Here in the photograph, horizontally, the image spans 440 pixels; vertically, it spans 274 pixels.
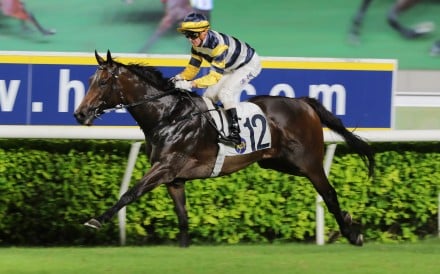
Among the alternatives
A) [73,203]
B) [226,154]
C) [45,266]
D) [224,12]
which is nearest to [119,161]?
[73,203]

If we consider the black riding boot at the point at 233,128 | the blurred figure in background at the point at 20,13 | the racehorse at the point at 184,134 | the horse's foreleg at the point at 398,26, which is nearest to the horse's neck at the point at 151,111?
the racehorse at the point at 184,134

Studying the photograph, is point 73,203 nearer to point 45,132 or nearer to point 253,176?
point 45,132

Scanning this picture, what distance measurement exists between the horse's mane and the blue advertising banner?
0.73m

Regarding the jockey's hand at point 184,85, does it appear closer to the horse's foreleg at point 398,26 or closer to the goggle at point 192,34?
the goggle at point 192,34

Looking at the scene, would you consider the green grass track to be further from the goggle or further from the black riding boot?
the goggle

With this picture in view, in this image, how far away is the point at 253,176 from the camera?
7156 mm

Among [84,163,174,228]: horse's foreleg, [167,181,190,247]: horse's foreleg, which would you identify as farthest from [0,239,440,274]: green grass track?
[84,163,174,228]: horse's foreleg

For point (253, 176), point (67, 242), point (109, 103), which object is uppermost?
point (109, 103)

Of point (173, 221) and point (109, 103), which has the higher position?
point (109, 103)

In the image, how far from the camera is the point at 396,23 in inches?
438

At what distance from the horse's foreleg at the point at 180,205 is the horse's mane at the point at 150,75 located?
63 cm

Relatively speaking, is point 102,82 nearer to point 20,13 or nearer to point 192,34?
point 192,34

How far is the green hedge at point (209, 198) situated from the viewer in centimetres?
684

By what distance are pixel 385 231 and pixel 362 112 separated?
91 centimetres
